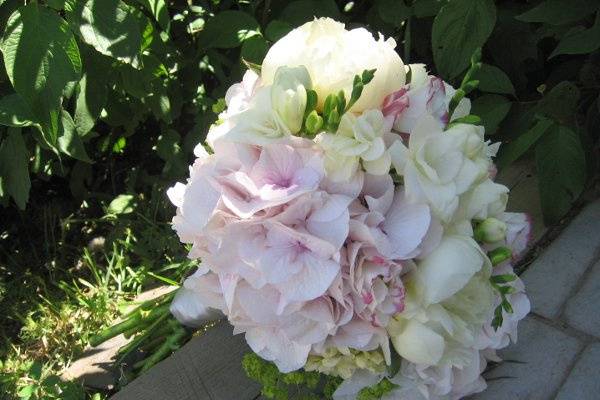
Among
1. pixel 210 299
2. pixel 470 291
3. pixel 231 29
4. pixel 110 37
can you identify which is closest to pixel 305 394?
pixel 210 299

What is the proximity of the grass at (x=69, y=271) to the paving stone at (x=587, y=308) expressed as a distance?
0.80 metres

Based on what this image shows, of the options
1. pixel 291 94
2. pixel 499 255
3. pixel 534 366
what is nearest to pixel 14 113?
pixel 291 94

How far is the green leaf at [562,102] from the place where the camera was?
4.82ft

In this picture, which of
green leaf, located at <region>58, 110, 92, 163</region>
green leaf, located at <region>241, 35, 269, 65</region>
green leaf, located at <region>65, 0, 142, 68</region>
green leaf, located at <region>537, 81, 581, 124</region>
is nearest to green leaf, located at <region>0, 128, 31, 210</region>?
green leaf, located at <region>58, 110, 92, 163</region>

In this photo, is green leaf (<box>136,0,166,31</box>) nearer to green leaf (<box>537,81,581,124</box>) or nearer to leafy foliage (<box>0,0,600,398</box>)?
leafy foliage (<box>0,0,600,398</box>)

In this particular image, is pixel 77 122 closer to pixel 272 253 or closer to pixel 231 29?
Answer: pixel 231 29

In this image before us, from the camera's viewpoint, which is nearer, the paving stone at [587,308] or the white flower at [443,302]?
the white flower at [443,302]

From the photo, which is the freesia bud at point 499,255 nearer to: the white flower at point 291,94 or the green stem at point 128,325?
the white flower at point 291,94

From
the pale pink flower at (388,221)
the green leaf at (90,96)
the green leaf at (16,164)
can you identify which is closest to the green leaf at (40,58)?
the green leaf at (90,96)

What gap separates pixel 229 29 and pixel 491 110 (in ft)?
2.02

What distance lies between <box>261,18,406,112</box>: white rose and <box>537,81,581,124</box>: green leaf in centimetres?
67

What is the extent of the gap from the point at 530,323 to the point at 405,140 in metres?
0.55

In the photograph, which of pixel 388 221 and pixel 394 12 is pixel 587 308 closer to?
pixel 388 221

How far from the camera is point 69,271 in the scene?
6.46 feet
